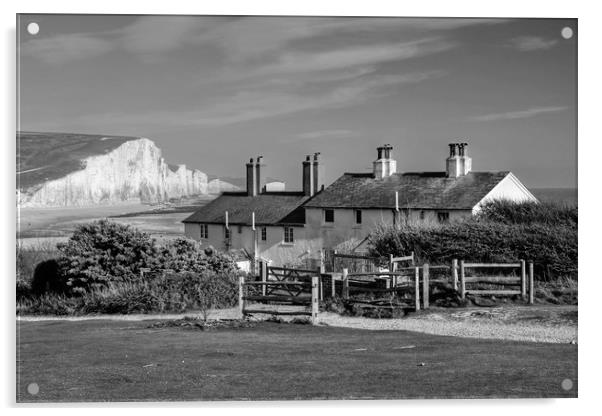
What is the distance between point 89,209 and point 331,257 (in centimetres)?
866

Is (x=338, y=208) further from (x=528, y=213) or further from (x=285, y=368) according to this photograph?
(x=285, y=368)

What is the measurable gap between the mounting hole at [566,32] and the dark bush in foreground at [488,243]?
579 centimetres

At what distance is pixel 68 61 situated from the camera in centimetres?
1246

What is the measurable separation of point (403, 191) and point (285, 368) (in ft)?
64.6

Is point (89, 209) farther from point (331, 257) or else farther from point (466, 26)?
point (331, 257)

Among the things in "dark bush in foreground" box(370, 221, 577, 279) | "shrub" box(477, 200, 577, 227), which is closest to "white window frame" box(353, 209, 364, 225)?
"shrub" box(477, 200, 577, 227)

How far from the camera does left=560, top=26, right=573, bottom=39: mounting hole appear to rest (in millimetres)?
12290

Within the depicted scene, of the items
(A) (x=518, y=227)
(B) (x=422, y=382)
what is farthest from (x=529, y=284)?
(B) (x=422, y=382)

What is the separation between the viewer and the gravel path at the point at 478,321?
47.3ft

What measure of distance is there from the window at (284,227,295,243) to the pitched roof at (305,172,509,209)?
1.85 metres

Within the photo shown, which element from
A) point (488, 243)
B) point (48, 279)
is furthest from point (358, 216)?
point (48, 279)

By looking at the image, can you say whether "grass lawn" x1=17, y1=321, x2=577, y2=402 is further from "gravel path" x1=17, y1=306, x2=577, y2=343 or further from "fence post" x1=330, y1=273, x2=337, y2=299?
"fence post" x1=330, y1=273, x2=337, y2=299

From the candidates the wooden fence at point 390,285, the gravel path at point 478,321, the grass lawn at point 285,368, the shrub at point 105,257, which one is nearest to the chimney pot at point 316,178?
the wooden fence at point 390,285
